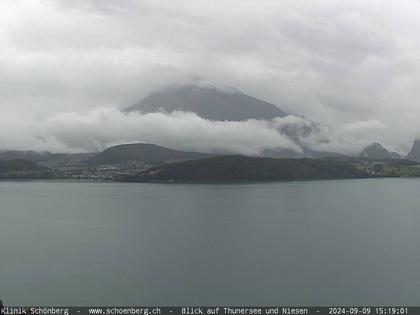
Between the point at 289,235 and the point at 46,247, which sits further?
the point at 289,235

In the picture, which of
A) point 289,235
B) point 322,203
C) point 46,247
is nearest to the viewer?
point 46,247

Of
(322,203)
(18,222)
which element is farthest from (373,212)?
(18,222)

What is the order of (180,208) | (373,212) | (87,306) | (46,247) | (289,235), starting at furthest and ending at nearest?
1. (180,208)
2. (373,212)
3. (289,235)
4. (46,247)
5. (87,306)

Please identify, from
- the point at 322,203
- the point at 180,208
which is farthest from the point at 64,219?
the point at 322,203

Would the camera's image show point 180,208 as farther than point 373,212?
Yes

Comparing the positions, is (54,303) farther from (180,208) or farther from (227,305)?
(180,208)

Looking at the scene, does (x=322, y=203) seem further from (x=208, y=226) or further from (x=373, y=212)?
(x=208, y=226)
